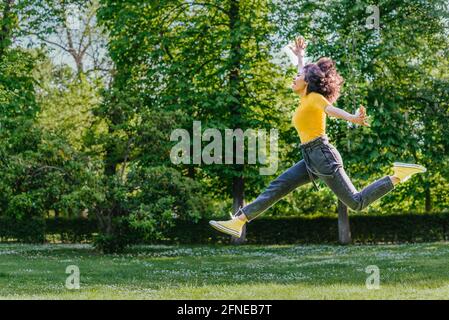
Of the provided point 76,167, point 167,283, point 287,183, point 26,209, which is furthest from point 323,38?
point 287,183

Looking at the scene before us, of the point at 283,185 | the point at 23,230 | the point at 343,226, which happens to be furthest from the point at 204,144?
the point at 283,185

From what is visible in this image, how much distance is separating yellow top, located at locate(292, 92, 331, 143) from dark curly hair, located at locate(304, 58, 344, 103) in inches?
5.9

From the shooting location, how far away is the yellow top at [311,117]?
25.2 ft

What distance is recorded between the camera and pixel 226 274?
16.3m

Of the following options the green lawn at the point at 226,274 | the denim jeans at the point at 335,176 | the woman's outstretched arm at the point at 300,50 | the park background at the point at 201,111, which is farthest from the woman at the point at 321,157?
the park background at the point at 201,111

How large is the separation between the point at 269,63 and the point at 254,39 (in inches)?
85.2

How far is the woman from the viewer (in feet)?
25.2

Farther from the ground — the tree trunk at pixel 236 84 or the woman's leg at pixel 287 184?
the tree trunk at pixel 236 84

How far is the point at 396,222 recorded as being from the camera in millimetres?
30359

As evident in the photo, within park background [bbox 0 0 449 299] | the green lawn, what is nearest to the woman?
the green lawn

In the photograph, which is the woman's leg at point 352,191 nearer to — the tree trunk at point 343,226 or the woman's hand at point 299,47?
the woman's hand at point 299,47

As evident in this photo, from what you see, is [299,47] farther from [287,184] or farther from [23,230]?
[23,230]

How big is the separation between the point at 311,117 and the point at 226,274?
9.23 m
